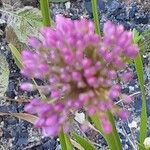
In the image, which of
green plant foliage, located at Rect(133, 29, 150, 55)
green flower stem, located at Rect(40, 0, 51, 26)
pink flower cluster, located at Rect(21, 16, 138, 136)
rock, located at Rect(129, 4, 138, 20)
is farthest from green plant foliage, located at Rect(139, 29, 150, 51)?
pink flower cluster, located at Rect(21, 16, 138, 136)

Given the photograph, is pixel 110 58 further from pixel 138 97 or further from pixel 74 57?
pixel 138 97

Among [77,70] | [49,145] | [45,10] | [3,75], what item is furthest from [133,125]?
[77,70]

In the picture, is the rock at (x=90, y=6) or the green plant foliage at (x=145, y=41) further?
the rock at (x=90, y=6)

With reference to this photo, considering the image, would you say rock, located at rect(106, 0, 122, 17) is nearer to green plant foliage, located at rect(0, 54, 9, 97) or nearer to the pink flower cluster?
green plant foliage, located at rect(0, 54, 9, 97)

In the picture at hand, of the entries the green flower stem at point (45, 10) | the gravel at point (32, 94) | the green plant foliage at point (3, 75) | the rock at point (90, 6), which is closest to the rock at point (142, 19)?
the gravel at point (32, 94)

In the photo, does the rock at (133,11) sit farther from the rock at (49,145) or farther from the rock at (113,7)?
the rock at (49,145)

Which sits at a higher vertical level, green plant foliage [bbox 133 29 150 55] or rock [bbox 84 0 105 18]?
rock [bbox 84 0 105 18]
